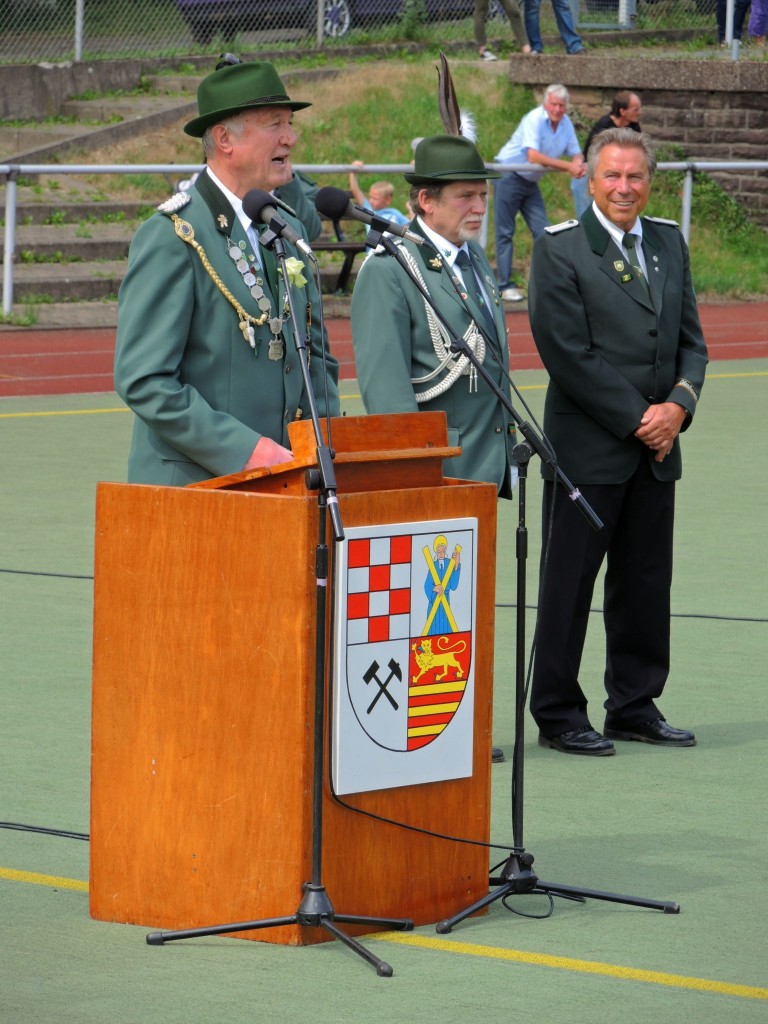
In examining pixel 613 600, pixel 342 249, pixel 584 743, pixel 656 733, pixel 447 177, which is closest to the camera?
pixel 447 177

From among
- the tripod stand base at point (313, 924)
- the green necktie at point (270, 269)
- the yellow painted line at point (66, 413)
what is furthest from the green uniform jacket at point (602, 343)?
the yellow painted line at point (66, 413)

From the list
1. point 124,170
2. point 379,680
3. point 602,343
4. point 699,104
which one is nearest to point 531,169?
point 124,170

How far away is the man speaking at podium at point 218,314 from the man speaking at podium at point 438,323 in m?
1.11

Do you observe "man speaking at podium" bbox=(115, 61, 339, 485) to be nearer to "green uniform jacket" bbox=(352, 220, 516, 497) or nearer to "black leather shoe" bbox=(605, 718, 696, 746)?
"green uniform jacket" bbox=(352, 220, 516, 497)

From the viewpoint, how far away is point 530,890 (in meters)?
4.97

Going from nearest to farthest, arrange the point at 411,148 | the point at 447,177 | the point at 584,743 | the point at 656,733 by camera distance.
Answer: the point at 447,177 < the point at 584,743 < the point at 656,733 < the point at 411,148

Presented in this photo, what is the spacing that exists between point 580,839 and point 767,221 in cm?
1970

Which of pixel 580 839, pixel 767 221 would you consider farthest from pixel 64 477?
pixel 767 221

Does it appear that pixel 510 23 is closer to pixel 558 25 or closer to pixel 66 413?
pixel 558 25

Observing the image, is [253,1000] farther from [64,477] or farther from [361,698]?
[64,477]

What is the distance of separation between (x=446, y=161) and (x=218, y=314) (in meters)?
1.58

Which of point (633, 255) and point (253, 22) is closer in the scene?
point (633, 255)

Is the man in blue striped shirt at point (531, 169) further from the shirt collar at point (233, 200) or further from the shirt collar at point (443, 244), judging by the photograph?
the shirt collar at point (233, 200)

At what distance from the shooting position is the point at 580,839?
564cm
